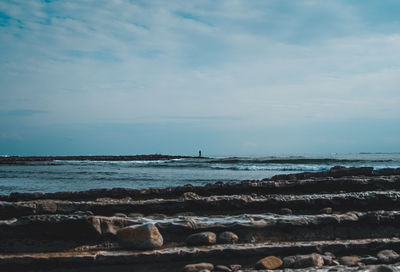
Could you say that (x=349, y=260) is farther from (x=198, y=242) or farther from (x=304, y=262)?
(x=198, y=242)

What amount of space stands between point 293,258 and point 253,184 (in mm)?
4099

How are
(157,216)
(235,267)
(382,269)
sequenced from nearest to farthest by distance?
(382,269) < (235,267) < (157,216)

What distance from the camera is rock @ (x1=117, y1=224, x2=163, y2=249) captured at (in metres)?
3.91

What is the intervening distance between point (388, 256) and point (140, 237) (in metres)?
2.84

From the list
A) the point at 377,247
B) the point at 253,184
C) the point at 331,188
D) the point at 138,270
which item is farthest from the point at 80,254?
the point at 331,188

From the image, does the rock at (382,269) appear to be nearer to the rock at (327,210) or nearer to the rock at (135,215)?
the rock at (327,210)

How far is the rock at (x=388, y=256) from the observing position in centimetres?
369

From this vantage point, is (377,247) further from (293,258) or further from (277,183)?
(277,183)

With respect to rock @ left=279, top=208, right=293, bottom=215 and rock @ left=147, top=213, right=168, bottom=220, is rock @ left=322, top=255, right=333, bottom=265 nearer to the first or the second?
rock @ left=279, top=208, right=293, bottom=215

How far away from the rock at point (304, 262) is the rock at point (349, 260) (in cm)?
27

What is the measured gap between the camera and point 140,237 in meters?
3.93

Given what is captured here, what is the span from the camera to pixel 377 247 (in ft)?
13.5

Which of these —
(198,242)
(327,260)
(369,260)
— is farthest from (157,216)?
(369,260)

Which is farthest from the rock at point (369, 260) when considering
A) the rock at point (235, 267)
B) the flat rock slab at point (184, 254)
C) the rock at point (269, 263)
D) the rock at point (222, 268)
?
the rock at point (222, 268)
